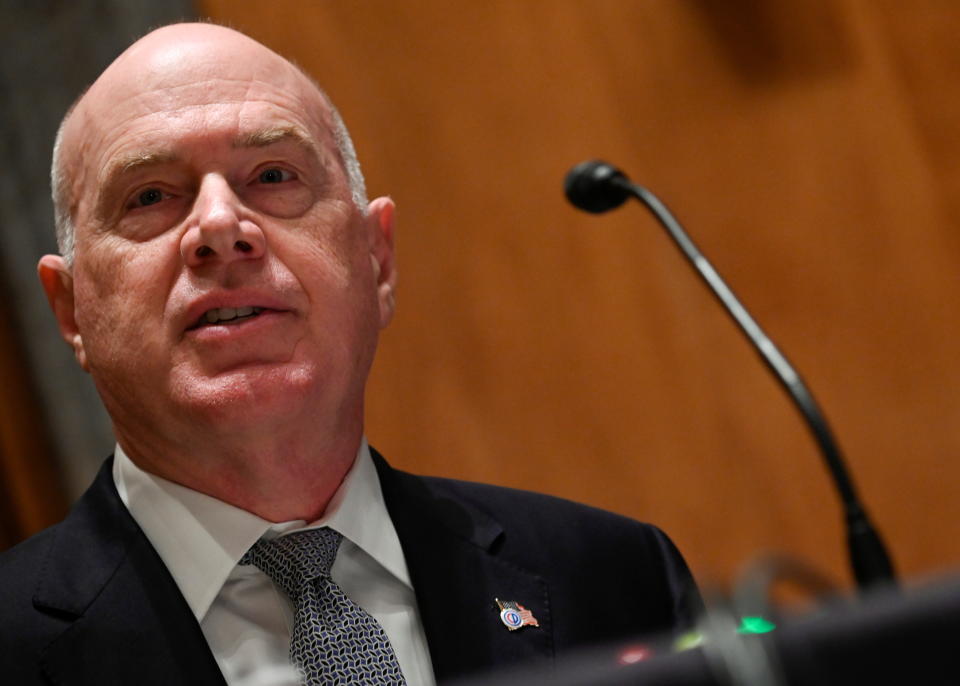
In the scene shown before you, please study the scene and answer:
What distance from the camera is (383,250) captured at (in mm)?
1866

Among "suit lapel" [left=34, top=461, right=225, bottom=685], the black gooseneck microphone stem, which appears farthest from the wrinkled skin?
the black gooseneck microphone stem

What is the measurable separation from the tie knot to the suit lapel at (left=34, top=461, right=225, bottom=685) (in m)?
0.12

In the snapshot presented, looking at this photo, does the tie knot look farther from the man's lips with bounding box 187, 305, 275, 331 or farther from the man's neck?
the man's lips with bounding box 187, 305, 275, 331

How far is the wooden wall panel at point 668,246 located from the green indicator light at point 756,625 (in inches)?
80.4

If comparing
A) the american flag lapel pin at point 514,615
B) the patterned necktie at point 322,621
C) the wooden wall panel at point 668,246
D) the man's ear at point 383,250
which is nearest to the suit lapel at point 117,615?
the patterned necktie at point 322,621

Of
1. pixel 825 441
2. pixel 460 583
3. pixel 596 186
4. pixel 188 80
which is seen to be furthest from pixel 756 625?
pixel 188 80

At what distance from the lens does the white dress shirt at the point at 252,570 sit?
1.45 meters

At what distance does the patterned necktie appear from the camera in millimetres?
1416

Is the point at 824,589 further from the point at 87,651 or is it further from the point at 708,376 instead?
the point at 708,376

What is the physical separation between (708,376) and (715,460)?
0.20 meters

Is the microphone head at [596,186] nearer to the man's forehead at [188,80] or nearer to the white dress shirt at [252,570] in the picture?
the man's forehead at [188,80]

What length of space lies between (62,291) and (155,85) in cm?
33

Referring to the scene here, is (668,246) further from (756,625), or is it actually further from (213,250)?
(756,625)

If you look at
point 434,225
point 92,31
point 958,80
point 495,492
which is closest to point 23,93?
point 92,31
